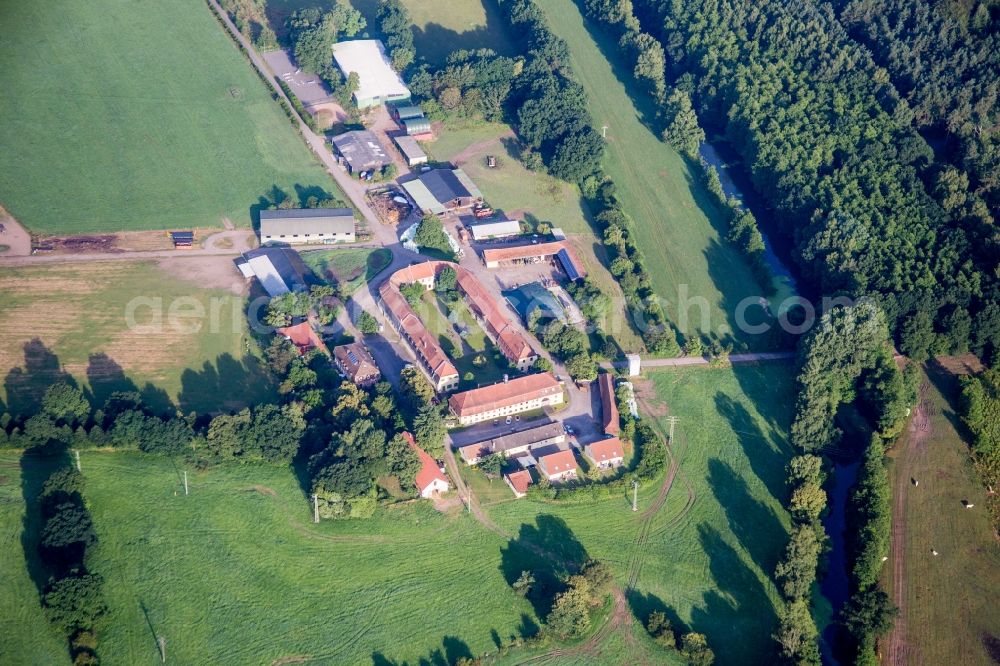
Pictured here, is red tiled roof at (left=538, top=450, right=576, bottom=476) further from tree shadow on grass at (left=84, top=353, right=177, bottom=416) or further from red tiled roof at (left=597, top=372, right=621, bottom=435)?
tree shadow on grass at (left=84, top=353, right=177, bottom=416)

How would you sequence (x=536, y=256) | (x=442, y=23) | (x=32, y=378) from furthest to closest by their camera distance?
Answer: (x=442, y=23), (x=536, y=256), (x=32, y=378)

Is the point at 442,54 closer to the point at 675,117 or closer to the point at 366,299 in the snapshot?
the point at 675,117

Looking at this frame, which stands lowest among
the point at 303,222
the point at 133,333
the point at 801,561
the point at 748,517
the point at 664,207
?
the point at 801,561

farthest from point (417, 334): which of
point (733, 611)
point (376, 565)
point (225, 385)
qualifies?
point (733, 611)

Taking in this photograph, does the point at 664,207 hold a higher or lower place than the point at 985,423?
higher

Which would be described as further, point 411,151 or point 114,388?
point 411,151

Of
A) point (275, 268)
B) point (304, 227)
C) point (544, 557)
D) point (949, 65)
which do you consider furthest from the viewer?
point (949, 65)

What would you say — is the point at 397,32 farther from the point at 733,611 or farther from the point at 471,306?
the point at 733,611

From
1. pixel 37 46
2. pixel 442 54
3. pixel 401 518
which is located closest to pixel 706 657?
pixel 401 518
